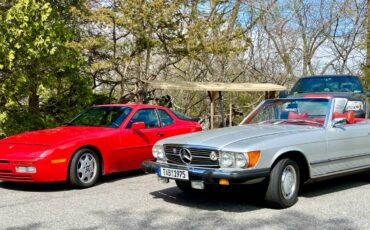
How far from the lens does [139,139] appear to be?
8859 mm

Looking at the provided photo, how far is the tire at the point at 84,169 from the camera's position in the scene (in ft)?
25.0

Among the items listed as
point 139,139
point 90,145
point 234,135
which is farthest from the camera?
point 139,139

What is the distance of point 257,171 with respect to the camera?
584cm

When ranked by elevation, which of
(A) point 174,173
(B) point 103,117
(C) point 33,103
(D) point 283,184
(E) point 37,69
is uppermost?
(E) point 37,69

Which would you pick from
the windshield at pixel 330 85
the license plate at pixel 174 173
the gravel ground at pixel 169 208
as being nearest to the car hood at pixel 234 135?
the license plate at pixel 174 173

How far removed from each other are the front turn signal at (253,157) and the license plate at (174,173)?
796 mm

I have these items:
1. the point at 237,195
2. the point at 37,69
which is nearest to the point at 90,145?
the point at 237,195

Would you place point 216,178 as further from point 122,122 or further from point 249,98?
point 249,98

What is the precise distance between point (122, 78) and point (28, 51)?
3.97 metres

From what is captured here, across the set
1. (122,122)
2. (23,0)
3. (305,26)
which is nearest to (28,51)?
(23,0)

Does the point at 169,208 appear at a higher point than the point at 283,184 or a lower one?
lower

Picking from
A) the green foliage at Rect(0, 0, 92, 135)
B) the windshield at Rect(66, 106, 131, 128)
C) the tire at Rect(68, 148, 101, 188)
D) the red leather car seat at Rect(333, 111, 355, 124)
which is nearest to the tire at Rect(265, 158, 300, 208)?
the red leather car seat at Rect(333, 111, 355, 124)

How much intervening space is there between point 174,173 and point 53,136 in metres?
2.62

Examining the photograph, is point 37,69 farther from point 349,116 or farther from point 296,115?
point 349,116
